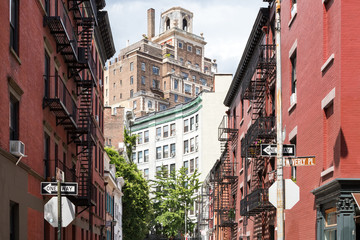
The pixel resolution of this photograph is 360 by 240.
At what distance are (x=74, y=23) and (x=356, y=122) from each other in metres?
16.8

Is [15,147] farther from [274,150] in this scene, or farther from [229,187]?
[229,187]

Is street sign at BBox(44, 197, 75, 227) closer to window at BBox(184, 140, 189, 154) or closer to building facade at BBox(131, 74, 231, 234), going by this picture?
building facade at BBox(131, 74, 231, 234)

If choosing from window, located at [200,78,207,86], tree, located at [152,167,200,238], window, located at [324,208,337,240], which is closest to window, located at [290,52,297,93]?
window, located at [324,208,337,240]

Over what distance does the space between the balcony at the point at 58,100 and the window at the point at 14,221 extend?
4.98 metres

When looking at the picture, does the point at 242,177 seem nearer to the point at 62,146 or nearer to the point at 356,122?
the point at 62,146

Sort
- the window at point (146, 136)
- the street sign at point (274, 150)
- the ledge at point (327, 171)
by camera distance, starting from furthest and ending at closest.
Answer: the window at point (146, 136), the ledge at point (327, 171), the street sign at point (274, 150)

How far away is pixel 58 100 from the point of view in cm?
2192

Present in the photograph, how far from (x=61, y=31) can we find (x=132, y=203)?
45.7 metres

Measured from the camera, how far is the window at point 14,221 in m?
17.5

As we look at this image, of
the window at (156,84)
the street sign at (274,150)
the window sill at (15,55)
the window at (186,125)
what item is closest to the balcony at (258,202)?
the street sign at (274,150)

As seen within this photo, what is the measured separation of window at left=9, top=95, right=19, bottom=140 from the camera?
17.5 meters

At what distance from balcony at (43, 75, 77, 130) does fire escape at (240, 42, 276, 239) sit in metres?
8.40

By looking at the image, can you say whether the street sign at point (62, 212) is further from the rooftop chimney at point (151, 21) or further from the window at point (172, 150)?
the rooftop chimney at point (151, 21)

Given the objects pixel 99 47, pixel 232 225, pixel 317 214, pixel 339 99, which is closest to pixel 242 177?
pixel 232 225
